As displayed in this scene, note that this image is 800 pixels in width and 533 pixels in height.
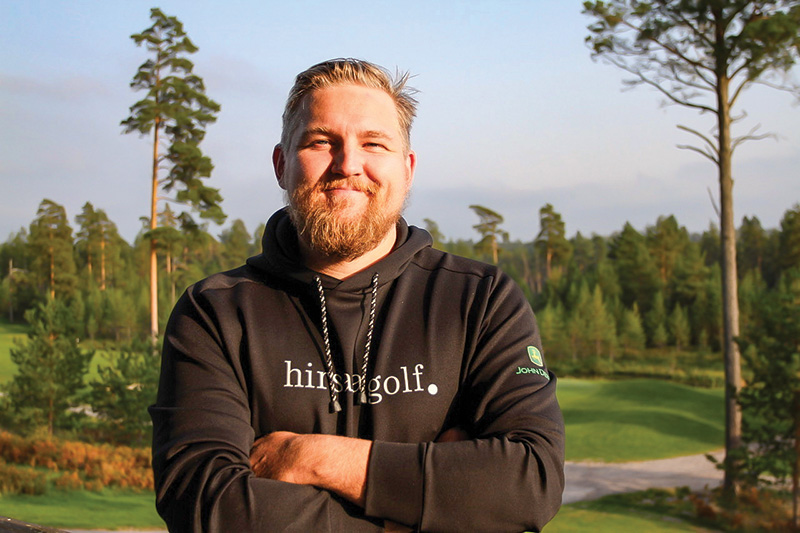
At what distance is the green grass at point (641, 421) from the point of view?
19.1 m

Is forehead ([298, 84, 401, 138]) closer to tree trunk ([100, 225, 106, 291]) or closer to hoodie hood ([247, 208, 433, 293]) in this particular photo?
hoodie hood ([247, 208, 433, 293])

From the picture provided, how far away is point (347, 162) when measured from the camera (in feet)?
5.95

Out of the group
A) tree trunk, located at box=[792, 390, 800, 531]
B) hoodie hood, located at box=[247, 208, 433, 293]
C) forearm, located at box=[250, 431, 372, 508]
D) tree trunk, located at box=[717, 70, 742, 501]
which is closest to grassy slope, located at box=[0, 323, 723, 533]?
tree trunk, located at box=[717, 70, 742, 501]

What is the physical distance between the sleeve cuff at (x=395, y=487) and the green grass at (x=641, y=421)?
1800 centimetres

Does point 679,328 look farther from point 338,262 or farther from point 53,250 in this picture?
point 338,262

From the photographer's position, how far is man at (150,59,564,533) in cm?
163

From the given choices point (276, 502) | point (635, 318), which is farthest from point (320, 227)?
point (635, 318)

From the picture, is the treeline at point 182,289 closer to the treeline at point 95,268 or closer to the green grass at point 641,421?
the treeline at point 95,268

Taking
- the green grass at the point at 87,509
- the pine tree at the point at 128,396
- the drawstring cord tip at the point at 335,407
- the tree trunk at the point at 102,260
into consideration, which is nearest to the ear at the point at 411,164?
the drawstring cord tip at the point at 335,407

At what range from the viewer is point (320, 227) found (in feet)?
6.07

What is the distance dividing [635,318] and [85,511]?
24830mm

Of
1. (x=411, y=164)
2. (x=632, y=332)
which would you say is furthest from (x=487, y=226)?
(x=411, y=164)

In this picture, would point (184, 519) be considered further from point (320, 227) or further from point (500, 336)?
point (500, 336)

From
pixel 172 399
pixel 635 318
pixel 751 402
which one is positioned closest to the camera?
pixel 172 399
